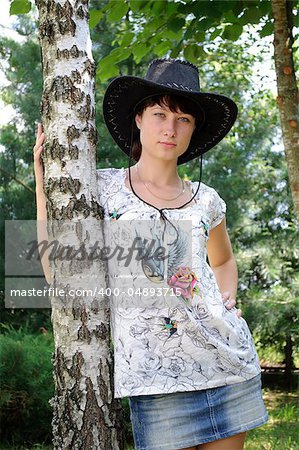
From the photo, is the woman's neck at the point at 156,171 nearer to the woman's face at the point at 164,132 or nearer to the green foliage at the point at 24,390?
the woman's face at the point at 164,132

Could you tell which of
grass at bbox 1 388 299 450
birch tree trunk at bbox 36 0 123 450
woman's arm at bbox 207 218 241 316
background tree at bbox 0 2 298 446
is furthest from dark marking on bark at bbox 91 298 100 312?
background tree at bbox 0 2 298 446

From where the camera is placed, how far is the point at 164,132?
1.79 m

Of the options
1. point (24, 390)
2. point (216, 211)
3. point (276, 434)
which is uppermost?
point (216, 211)

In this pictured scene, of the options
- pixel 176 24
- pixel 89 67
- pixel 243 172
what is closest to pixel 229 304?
pixel 89 67

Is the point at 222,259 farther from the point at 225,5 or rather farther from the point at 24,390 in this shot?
the point at 24,390

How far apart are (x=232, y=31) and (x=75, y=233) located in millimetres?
1957

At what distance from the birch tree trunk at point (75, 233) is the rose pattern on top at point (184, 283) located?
20 centimetres

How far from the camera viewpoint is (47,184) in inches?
69.8

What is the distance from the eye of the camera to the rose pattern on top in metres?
1.75

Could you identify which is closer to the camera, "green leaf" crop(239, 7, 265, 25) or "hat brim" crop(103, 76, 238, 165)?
"hat brim" crop(103, 76, 238, 165)

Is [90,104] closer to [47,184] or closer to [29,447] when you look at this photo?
[47,184]

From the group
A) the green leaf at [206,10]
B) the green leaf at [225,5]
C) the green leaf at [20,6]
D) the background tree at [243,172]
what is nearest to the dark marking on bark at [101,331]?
the green leaf at [20,6]

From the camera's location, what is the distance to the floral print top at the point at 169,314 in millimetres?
1686

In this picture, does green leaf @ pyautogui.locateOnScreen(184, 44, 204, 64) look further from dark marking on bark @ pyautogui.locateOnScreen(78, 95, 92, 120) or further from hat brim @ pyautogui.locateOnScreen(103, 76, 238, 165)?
dark marking on bark @ pyautogui.locateOnScreen(78, 95, 92, 120)
